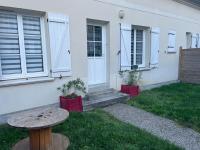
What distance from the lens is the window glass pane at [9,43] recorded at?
380 centimetres

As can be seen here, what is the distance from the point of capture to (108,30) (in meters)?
5.59

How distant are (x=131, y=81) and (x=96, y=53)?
1.53m

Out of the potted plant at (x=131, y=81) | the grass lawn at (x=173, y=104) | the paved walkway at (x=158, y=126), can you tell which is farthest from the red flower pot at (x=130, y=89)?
the paved walkway at (x=158, y=126)

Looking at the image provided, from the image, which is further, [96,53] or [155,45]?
[155,45]

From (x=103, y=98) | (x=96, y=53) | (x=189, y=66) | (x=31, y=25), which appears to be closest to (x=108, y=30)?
(x=96, y=53)

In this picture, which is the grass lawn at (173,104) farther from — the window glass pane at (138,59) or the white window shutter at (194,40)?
the white window shutter at (194,40)

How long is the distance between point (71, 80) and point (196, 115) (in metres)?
3.11

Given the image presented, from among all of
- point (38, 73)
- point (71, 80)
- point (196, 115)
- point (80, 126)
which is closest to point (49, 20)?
point (38, 73)

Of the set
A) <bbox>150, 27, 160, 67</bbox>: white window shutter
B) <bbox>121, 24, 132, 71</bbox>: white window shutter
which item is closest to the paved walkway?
<bbox>121, 24, 132, 71</bbox>: white window shutter

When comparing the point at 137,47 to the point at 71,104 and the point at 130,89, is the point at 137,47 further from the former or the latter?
the point at 71,104

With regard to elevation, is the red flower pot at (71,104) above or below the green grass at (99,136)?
above

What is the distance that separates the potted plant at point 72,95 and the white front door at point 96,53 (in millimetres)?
Result: 625

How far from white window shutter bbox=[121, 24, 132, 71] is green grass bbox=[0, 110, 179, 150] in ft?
8.32

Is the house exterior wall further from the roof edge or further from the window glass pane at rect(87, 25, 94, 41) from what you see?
the window glass pane at rect(87, 25, 94, 41)
